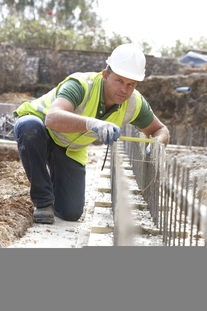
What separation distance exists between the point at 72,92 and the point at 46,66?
1070 cm

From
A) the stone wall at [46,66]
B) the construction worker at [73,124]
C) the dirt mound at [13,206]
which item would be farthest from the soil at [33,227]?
the stone wall at [46,66]

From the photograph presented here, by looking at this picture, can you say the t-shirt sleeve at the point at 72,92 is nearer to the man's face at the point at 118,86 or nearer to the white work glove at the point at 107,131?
the man's face at the point at 118,86

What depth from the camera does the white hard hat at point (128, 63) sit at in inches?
119

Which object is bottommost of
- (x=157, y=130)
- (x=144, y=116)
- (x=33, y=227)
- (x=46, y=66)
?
(x=33, y=227)

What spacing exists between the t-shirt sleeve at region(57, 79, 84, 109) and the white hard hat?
0.77 feet

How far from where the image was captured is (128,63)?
3070mm

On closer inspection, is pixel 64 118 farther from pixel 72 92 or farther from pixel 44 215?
pixel 44 215

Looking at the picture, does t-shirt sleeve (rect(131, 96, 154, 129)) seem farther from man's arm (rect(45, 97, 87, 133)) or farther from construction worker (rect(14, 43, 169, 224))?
man's arm (rect(45, 97, 87, 133))

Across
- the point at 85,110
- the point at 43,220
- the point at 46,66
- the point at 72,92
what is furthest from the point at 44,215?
the point at 46,66

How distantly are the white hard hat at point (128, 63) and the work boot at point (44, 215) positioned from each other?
1.00 metres

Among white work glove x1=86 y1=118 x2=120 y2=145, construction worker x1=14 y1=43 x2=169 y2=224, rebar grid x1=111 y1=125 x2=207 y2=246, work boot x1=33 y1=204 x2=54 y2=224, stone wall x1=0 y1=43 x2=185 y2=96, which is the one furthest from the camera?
stone wall x1=0 y1=43 x2=185 y2=96

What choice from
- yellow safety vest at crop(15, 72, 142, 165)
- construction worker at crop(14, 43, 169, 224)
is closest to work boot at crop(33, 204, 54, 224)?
construction worker at crop(14, 43, 169, 224)

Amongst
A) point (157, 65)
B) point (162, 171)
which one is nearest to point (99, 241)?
point (162, 171)

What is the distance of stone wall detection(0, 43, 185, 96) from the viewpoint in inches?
510
